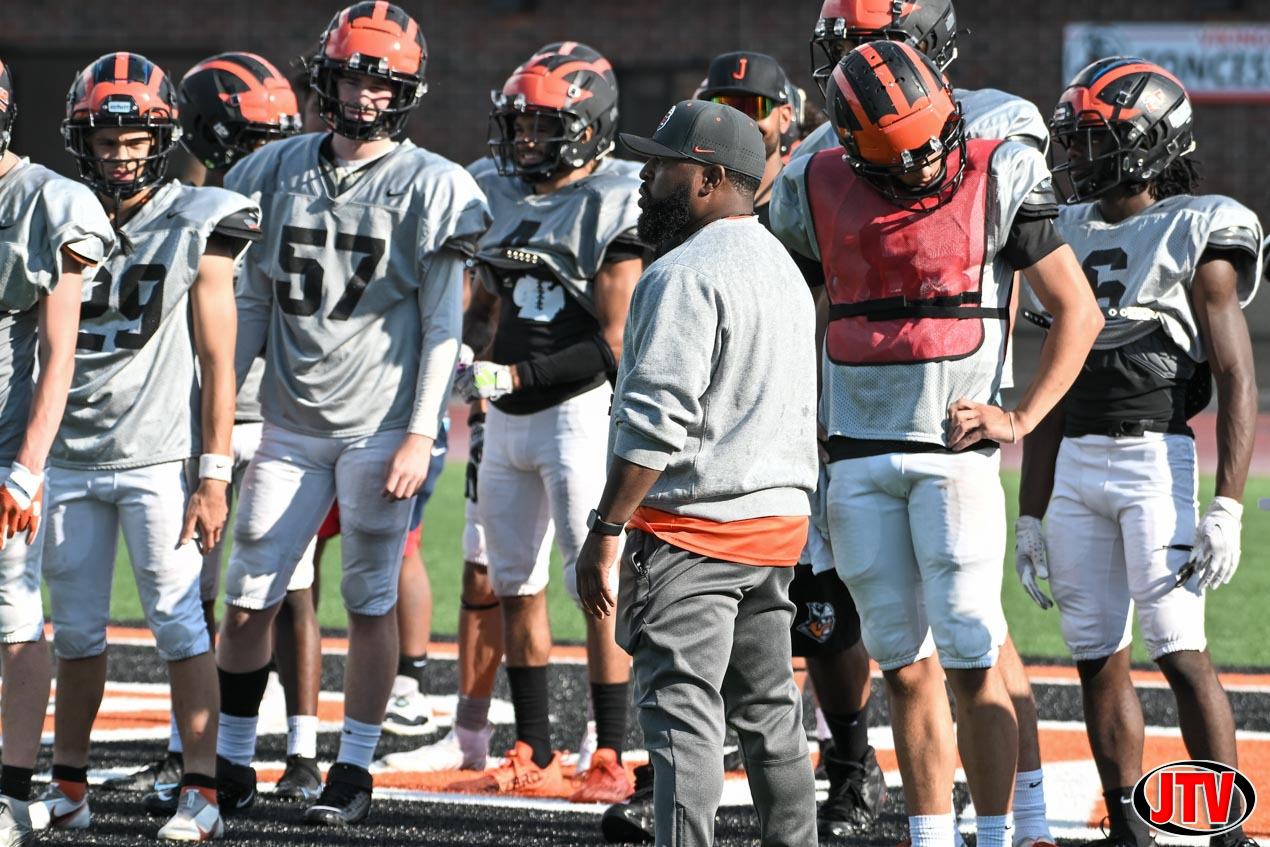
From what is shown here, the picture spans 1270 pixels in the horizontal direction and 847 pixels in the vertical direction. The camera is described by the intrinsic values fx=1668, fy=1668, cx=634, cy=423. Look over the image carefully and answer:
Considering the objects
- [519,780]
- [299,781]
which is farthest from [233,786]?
[519,780]

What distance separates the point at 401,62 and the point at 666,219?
1545mm

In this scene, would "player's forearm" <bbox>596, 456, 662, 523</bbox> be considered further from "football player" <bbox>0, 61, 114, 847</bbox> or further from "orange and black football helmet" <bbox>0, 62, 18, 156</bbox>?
"orange and black football helmet" <bbox>0, 62, 18, 156</bbox>

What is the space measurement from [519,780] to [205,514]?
138 cm

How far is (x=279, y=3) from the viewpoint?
2044 cm

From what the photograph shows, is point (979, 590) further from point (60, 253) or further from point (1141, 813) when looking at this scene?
point (60, 253)

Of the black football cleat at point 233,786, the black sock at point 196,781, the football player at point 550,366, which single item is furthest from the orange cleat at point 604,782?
the black sock at point 196,781

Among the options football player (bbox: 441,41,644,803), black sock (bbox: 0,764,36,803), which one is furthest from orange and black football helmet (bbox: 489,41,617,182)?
black sock (bbox: 0,764,36,803)

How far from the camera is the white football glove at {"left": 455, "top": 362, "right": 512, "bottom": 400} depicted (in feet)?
16.3

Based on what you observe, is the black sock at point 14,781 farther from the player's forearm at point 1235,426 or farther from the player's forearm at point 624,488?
the player's forearm at point 1235,426

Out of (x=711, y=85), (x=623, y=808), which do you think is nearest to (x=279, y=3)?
(x=711, y=85)

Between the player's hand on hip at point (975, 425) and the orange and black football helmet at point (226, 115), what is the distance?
9.66 feet

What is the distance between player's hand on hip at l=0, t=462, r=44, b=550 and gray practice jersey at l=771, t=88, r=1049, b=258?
1962 mm

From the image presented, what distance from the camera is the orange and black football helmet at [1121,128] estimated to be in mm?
4516

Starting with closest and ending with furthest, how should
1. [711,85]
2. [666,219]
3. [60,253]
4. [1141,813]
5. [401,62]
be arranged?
[666,219], [60,253], [1141,813], [401,62], [711,85]
